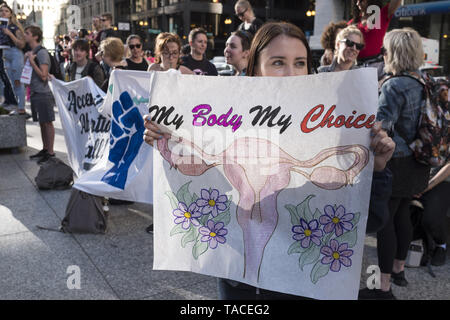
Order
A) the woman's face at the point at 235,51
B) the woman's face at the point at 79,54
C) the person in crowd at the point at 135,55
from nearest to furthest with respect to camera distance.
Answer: the woman's face at the point at 235,51 < the person in crowd at the point at 135,55 < the woman's face at the point at 79,54

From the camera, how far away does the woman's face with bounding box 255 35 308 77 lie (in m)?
Result: 1.61

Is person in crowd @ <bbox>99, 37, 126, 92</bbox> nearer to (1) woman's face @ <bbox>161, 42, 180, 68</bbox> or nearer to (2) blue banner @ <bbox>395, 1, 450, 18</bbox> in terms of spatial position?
(1) woman's face @ <bbox>161, 42, 180, 68</bbox>

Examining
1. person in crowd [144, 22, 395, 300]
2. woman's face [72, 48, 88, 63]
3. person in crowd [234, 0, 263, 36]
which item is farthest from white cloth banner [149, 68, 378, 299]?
woman's face [72, 48, 88, 63]

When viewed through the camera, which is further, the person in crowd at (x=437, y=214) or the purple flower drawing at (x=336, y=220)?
the person in crowd at (x=437, y=214)

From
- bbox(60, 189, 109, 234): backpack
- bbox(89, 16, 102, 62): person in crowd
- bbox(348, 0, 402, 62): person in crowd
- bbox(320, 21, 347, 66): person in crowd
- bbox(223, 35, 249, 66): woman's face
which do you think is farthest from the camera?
bbox(89, 16, 102, 62): person in crowd

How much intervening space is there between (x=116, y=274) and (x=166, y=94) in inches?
76.7

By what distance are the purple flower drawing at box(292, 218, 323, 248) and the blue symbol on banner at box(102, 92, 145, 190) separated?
7.91 feet

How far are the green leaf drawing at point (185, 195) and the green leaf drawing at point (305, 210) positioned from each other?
1.46ft

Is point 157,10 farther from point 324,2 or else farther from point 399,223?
point 399,223

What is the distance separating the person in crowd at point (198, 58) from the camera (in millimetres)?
5273

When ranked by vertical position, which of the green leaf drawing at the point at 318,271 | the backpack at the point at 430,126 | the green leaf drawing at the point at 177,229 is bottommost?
the green leaf drawing at the point at 318,271

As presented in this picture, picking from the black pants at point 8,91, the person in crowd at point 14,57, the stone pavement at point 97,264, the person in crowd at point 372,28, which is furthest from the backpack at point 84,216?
the black pants at point 8,91

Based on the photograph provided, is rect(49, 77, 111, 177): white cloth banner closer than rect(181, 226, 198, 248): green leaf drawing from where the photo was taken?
No

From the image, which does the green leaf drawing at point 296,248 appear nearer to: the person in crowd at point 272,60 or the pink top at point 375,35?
the person in crowd at point 272,60
